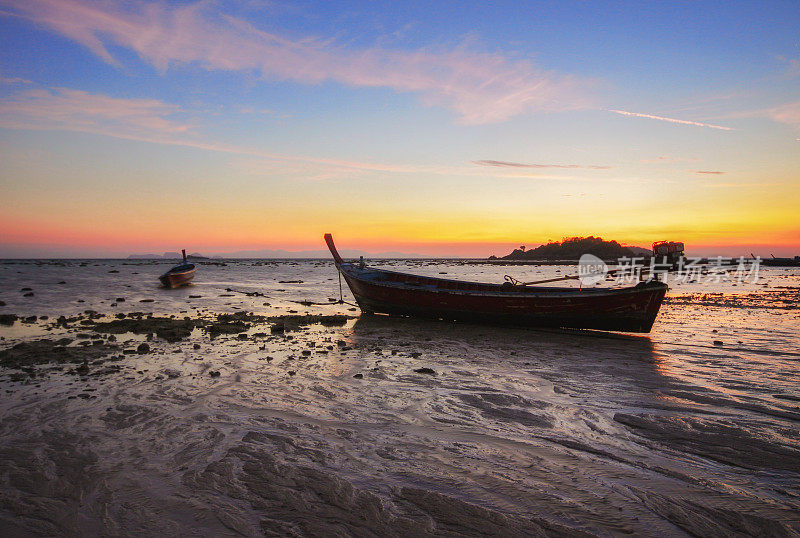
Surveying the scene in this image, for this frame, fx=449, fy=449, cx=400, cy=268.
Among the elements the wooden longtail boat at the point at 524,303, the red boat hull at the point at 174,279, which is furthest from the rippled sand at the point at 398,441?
the red boat hull at the point at 174,279

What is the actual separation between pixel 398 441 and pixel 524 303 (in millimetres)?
11318

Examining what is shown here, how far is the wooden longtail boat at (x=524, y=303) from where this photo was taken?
49.3 ft

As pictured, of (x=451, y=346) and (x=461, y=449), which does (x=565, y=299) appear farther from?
(x=461, y=449)

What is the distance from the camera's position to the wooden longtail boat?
15039 millimetres

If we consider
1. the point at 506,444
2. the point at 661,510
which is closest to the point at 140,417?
the point at 506,444

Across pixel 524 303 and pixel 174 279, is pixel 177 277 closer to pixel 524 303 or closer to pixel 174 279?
pixel 174 279

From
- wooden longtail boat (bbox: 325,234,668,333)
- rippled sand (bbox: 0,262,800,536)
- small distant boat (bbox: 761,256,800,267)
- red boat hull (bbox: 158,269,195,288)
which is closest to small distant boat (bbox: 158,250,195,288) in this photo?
red boat hull (bbox: 158,269,195,288)

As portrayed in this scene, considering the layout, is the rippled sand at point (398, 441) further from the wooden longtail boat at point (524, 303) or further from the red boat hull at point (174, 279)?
the red boat hull at point (174, 279)

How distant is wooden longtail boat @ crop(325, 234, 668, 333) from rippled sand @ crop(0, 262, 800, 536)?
8.85 ft

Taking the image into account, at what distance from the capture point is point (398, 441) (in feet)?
20.0

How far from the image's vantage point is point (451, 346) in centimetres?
1375

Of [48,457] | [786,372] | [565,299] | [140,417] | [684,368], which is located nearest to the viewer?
[48,457]

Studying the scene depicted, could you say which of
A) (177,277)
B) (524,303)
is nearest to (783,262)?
(524,303)

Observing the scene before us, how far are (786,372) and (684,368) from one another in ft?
6.28
